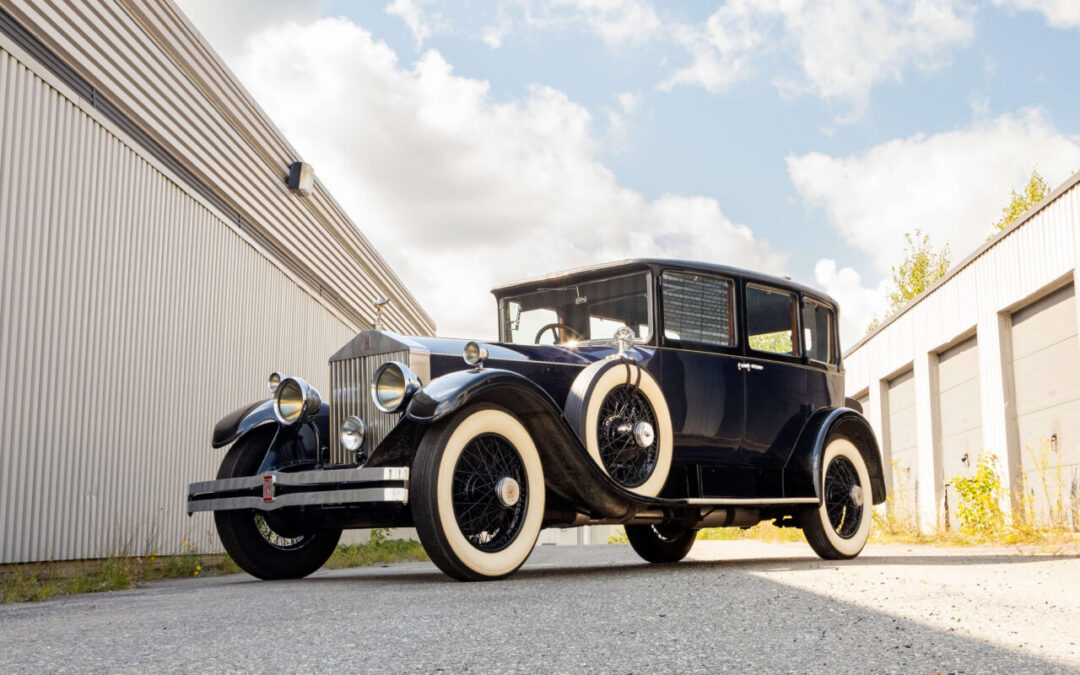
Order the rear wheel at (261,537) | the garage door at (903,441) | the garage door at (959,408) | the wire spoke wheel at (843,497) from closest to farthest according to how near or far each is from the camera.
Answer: the rear wheel at (261,537)
the wire spoke wheel at (843,497)
the garage door at (959,408)
the garage door at (903,441)

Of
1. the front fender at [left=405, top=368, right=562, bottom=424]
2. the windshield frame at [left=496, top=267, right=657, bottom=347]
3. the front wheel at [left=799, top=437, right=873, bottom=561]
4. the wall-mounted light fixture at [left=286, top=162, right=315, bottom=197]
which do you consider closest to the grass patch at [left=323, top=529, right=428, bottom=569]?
the windshield frame at [left=496, top=267, right=657, bottom=347]

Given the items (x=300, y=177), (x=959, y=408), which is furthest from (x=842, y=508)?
(x=300, y=177)

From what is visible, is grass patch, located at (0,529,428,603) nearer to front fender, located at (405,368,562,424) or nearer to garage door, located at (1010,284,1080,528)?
front fender, located at (405,368,562,424)

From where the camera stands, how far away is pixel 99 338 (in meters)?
7.02

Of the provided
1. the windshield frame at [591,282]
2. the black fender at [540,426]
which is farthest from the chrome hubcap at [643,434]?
the windshield frame at [591,282]

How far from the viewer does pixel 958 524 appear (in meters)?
12.5

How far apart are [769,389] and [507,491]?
2669mm

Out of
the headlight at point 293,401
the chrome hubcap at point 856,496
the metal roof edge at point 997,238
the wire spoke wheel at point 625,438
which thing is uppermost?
the metal roof edge at point 997,238

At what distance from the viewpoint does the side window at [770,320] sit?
6754 mm

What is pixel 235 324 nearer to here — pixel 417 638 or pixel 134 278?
pixel 134 278

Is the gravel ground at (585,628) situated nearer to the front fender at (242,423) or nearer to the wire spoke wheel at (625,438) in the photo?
the wire spoke wheel at (625,438)

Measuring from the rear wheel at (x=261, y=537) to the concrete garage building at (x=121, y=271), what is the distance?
56.5 inches

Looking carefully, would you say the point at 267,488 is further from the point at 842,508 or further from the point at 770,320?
the point at 842,508

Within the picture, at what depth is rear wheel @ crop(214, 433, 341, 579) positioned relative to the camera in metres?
5.66
